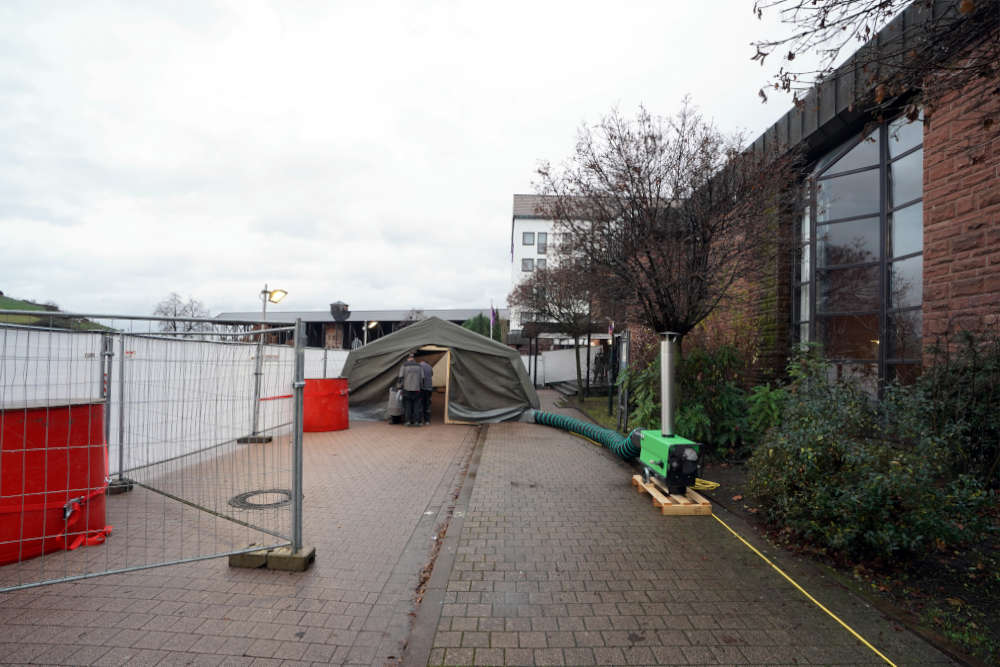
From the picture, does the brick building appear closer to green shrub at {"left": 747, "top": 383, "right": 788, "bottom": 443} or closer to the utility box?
green shrub at {"left": 747, "top": 383, "right": 788, "bottom": 443}

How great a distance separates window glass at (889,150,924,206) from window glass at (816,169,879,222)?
0.94ft

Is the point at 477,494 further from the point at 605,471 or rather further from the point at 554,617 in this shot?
the point at 554,617

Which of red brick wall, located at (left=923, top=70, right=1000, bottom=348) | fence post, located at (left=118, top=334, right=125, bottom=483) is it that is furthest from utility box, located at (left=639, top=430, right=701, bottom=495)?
fence post, located at (left=118, top=334, right=125, bottom=483)

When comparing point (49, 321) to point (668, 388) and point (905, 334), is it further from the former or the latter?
point (905, 334)

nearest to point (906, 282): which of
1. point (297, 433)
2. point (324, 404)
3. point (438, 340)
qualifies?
point (297, 433)

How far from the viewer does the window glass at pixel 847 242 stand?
301 inches

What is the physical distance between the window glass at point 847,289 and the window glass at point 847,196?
884 millimetres

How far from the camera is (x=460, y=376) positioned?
42.0 ft

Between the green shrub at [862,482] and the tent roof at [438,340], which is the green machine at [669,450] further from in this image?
the tent roof at [438,340]

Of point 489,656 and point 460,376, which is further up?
point 460,376

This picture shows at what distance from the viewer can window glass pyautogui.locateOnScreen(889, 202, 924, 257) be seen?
669cm

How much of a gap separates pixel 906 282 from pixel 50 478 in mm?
9655

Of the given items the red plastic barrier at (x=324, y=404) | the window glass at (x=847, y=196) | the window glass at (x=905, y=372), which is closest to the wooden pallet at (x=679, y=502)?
the window glass at (x=905, y=372)

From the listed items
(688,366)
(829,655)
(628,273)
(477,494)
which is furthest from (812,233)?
(829,655)
